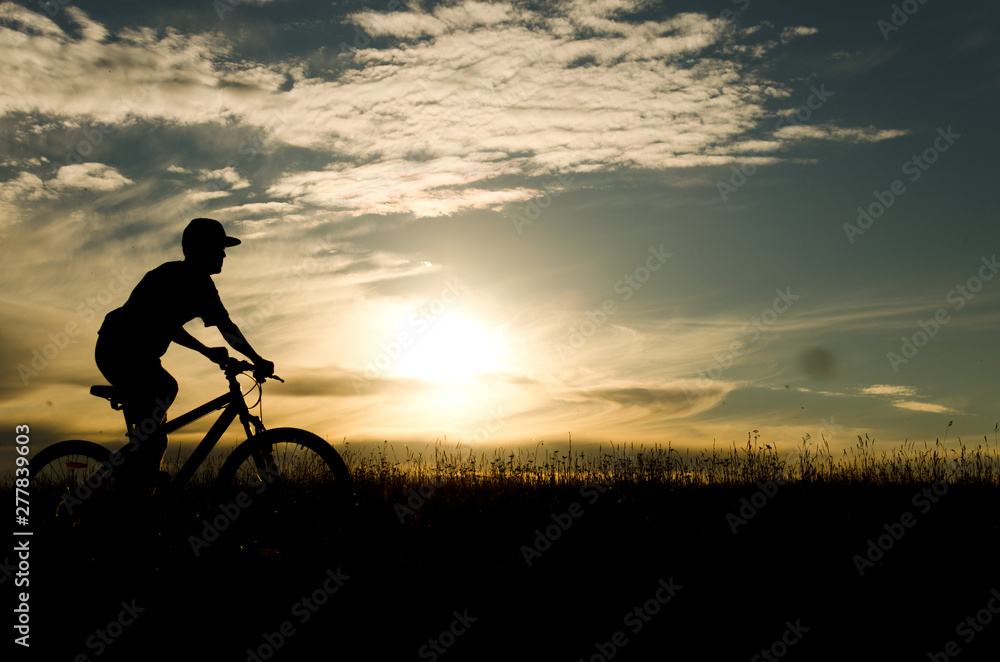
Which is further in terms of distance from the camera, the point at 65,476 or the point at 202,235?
Result: the point at 65,476

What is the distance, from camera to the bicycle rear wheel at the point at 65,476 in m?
6.50

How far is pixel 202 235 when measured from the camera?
20.4 feet

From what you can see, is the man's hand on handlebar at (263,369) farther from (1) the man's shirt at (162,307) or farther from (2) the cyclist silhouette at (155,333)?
(1) the man's shirt at (162,307)

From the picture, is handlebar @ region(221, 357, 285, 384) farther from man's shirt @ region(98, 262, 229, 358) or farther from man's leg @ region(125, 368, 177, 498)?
man's leg @ region(125, 368, 177, 498)

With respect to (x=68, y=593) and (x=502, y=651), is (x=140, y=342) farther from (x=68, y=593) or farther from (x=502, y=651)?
(x=502, y=651)

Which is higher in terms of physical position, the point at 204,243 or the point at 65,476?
the point at 204,243

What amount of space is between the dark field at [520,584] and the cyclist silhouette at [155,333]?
649 millimetres

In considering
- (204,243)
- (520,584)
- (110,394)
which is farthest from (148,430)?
(520,584)

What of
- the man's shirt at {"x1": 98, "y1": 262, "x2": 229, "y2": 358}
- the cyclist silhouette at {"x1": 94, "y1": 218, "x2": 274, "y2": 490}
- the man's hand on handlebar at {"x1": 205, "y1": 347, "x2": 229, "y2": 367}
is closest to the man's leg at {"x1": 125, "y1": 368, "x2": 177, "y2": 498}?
the cyclist silhouette at {"x1": 94, "y1": 218, "x2": 274, "y2": 490}

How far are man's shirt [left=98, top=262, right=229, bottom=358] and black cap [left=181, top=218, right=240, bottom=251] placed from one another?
0.22m

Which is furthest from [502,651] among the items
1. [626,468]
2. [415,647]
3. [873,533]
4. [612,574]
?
[626,468]

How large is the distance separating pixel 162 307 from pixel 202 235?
78 cm

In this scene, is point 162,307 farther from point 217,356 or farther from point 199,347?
point 217,356

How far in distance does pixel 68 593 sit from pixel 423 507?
3.82 metres
